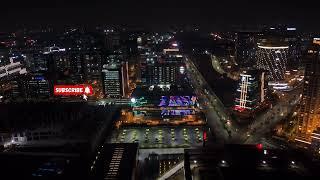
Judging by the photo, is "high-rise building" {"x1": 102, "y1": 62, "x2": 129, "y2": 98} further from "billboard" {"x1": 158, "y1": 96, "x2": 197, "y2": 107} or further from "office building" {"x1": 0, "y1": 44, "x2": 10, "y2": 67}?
"office building" {"x1": 0, "y1": 44, "x2": 10, "y2": 67}

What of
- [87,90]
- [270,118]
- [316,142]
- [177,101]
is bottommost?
[316,142]

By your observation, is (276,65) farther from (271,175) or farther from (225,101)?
(271,175)

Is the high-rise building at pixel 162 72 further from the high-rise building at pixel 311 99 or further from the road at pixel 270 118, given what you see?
the high-rise building at pixel 311 99

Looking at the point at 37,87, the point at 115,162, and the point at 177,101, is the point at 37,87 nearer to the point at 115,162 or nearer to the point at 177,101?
the point at 177,101

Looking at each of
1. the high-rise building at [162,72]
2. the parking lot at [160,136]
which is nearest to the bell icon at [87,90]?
the high-rise building at [162,72]


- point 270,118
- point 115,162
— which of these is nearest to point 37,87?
point 115,162

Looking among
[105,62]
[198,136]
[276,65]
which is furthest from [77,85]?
[276,65]
